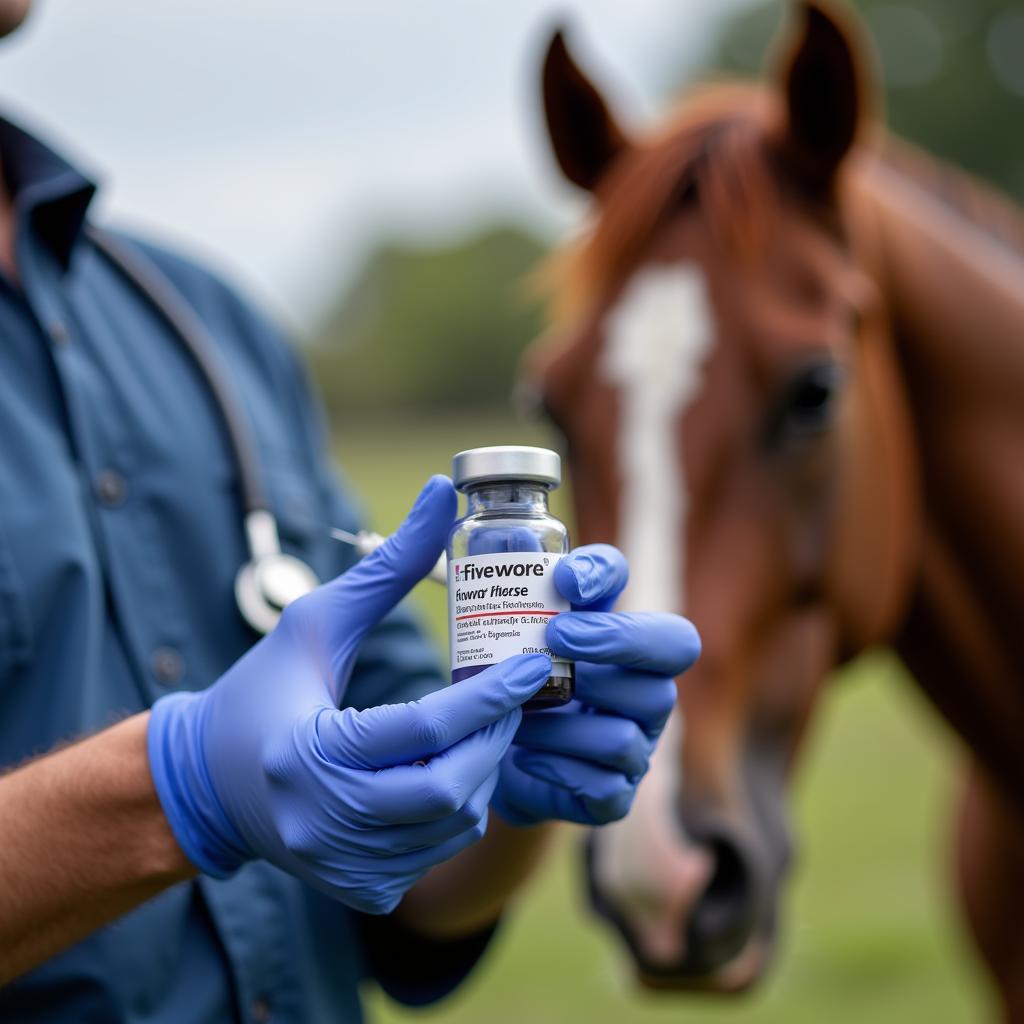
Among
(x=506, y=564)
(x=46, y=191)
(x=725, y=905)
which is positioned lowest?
(x=725, y=905)

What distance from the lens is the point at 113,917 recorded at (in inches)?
40.6

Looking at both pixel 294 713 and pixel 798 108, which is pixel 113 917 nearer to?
pixel 294 713

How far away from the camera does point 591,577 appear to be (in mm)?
1022

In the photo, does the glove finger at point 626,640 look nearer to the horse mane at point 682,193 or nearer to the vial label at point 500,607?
the vial label at point 500,607

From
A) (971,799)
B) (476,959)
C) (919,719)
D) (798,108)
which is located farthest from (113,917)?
(919,719)

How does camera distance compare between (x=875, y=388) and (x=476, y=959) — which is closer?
(x=476, y=959)

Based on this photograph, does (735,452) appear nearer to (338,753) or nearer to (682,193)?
(682,193)

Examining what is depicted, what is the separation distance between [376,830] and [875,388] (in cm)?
126

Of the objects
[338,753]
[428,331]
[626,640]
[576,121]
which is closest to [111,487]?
[338,753]

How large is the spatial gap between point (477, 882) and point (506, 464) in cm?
52

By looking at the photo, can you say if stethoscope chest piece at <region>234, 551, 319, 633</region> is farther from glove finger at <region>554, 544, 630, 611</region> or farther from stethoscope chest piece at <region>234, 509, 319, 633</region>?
glove finger at <region>554, 544, 630, 611</region>

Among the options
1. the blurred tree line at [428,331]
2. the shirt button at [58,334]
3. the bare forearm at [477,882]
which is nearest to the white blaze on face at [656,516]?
the bare forearm at [477,882]

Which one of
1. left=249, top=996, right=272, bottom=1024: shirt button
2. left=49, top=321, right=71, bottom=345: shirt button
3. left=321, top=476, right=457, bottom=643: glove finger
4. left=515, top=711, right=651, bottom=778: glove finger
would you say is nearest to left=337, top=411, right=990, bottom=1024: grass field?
left=249, top=996, right=272, bottom=1024: shirt button

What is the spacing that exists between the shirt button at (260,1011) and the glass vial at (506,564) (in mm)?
459
